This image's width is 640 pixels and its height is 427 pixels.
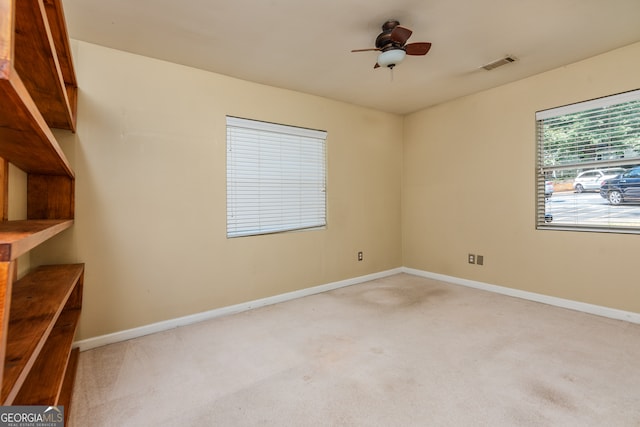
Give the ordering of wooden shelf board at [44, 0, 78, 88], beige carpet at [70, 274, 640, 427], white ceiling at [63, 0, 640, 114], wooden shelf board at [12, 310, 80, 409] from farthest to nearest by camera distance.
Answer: white ceiling at [63, 0, 640, 114] < beige carpet at [70, 274, 640, 427] < wooden shelf board at [44, 0, 78, 88] < wooden shelf board at [12, 310, 80, 409]

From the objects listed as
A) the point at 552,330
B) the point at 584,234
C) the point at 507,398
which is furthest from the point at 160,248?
the point at 584,234

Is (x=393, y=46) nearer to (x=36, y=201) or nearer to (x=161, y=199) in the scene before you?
(x=161, y=199)

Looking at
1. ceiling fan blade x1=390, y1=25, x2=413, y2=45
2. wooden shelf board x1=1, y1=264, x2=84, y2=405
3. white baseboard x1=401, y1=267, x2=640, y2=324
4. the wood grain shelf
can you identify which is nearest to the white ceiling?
ceiling fan blade x1=390, y1=25, x2=413, y2=45

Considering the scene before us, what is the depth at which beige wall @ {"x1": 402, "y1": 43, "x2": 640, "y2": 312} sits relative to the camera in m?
2.94

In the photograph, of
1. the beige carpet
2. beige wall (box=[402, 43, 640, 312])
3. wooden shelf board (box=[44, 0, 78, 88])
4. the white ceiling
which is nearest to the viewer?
wooden shelf board (box=[44, 0, 78, 88])

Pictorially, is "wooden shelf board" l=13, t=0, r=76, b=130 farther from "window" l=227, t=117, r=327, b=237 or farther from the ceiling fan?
the ceiling fan

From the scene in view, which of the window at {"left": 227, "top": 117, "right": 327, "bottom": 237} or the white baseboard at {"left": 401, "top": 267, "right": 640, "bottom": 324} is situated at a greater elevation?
the window at {"left": 227, "top": 117, "right": 327, "bottom": 237}

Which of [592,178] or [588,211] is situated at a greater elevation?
[592,178]

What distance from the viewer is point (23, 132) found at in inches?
42.6

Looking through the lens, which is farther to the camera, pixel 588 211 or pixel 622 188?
pixel 588 211

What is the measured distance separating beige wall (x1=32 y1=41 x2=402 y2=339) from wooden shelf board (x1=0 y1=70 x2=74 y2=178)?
2.19 feet

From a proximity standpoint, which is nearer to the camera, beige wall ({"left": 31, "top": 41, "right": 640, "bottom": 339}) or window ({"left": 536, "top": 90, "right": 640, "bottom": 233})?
beige wall ({"left": 31, "top": 41, "right": 640, "bottom": 339})

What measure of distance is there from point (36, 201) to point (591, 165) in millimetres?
4770
